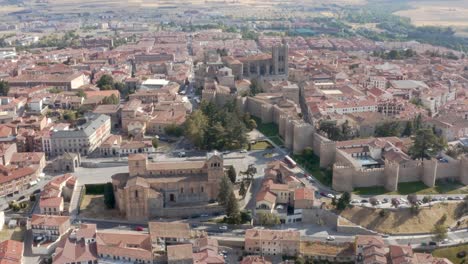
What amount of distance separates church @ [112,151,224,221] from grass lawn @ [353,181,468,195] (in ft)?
32.5

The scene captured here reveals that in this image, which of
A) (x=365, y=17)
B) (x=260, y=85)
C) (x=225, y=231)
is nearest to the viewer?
(x=225, y=231)

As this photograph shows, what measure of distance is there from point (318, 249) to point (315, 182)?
790 cm

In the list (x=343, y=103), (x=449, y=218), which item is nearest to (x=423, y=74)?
(x=343, y=103)

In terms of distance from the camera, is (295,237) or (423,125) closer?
(295,237)

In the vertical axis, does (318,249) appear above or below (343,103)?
below

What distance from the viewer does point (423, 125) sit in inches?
1804

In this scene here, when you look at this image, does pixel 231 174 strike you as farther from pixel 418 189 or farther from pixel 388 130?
pixel 388 130

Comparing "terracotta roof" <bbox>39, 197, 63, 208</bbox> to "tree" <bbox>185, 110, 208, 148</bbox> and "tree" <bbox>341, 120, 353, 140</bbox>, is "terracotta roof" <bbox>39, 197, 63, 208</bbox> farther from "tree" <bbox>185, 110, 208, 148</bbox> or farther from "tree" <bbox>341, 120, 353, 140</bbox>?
"tree" <bbox>341, 120, 353, 140</bbox>

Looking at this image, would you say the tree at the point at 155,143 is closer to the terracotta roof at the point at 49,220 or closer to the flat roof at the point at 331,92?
the terracotta roof at the point at 49,220

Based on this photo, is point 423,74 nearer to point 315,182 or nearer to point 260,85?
point 260,85

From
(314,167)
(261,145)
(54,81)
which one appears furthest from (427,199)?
(54,81)

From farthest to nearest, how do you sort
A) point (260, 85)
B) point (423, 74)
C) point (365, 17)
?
1. point (365, 17)
2. point (423, 74)
3. point (260, 85)

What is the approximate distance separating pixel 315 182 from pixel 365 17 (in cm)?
11926

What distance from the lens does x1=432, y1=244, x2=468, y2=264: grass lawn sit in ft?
98.5
